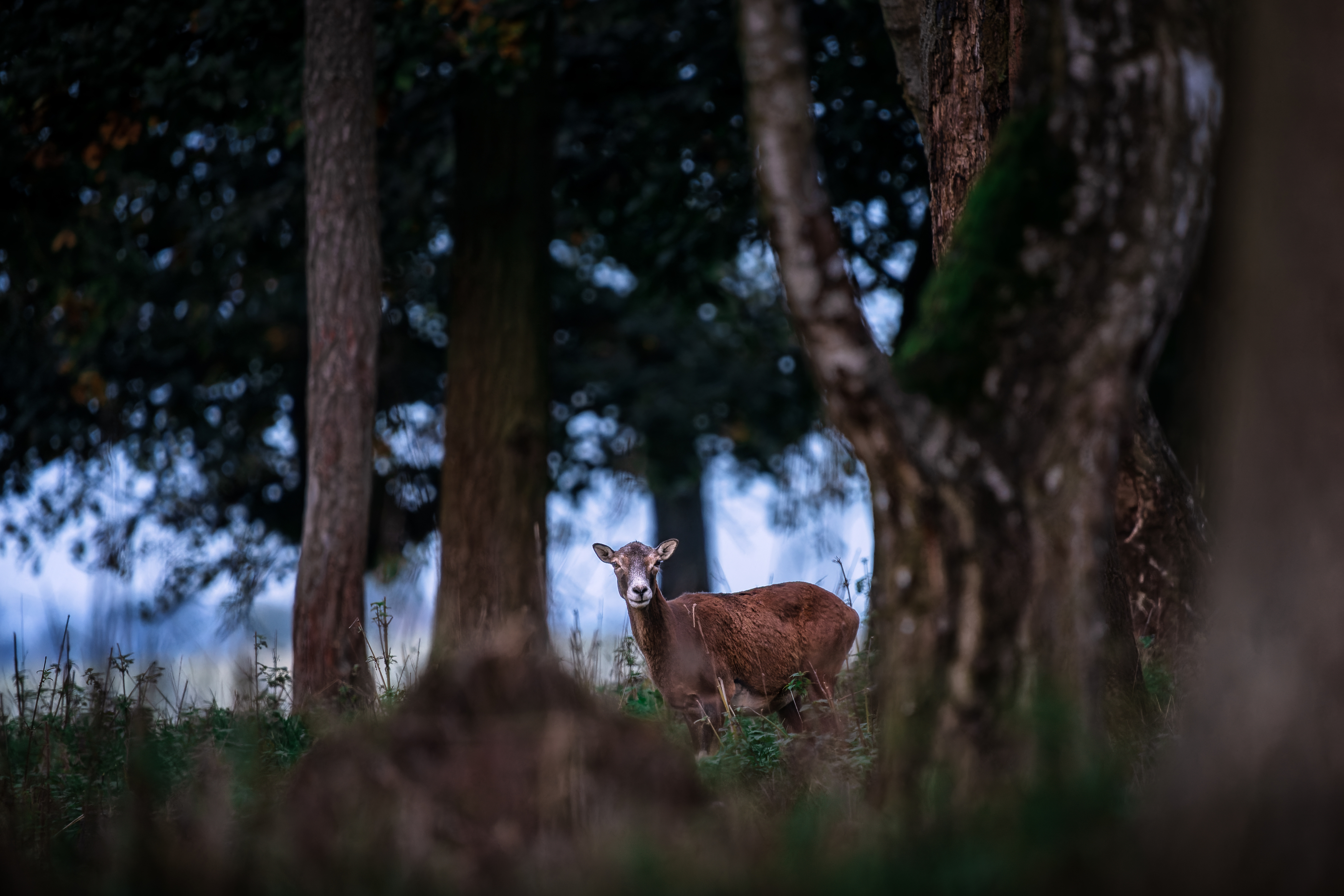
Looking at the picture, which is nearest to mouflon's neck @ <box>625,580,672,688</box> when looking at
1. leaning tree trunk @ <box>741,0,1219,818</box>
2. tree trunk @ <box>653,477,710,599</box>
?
leaning tree trunk @ <box>741,0,1219,818</box>

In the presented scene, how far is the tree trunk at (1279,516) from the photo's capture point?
106 inches

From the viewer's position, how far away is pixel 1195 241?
12.3ft

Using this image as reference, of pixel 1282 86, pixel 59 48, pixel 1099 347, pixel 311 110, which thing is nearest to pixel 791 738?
pixel 1099 347

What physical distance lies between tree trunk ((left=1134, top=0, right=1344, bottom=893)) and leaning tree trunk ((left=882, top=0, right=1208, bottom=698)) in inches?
81.4

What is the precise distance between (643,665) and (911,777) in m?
4.02

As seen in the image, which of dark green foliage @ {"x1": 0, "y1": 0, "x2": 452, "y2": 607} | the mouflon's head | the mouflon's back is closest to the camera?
the mouflon's head

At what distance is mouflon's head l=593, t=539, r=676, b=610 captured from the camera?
7.14 m

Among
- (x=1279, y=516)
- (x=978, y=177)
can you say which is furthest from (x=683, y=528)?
(x=1279, y=516)

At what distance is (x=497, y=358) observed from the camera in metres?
10.6

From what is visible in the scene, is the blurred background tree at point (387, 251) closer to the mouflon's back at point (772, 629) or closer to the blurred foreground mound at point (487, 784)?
the mouflon's back at point (772, 629)

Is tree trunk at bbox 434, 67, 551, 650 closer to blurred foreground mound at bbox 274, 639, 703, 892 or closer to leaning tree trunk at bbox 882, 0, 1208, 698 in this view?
leaning tree trunk at bbox 882, 0, 1208, 698

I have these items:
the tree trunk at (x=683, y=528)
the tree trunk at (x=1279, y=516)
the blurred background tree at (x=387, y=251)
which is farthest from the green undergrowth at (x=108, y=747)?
the tree trunk at (x=683, y=528)

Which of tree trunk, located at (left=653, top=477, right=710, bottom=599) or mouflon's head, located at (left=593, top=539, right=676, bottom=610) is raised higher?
tree trunk, located at (left=653, top=477, right=710, bottom=599)

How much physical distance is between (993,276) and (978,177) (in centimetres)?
→ 208
